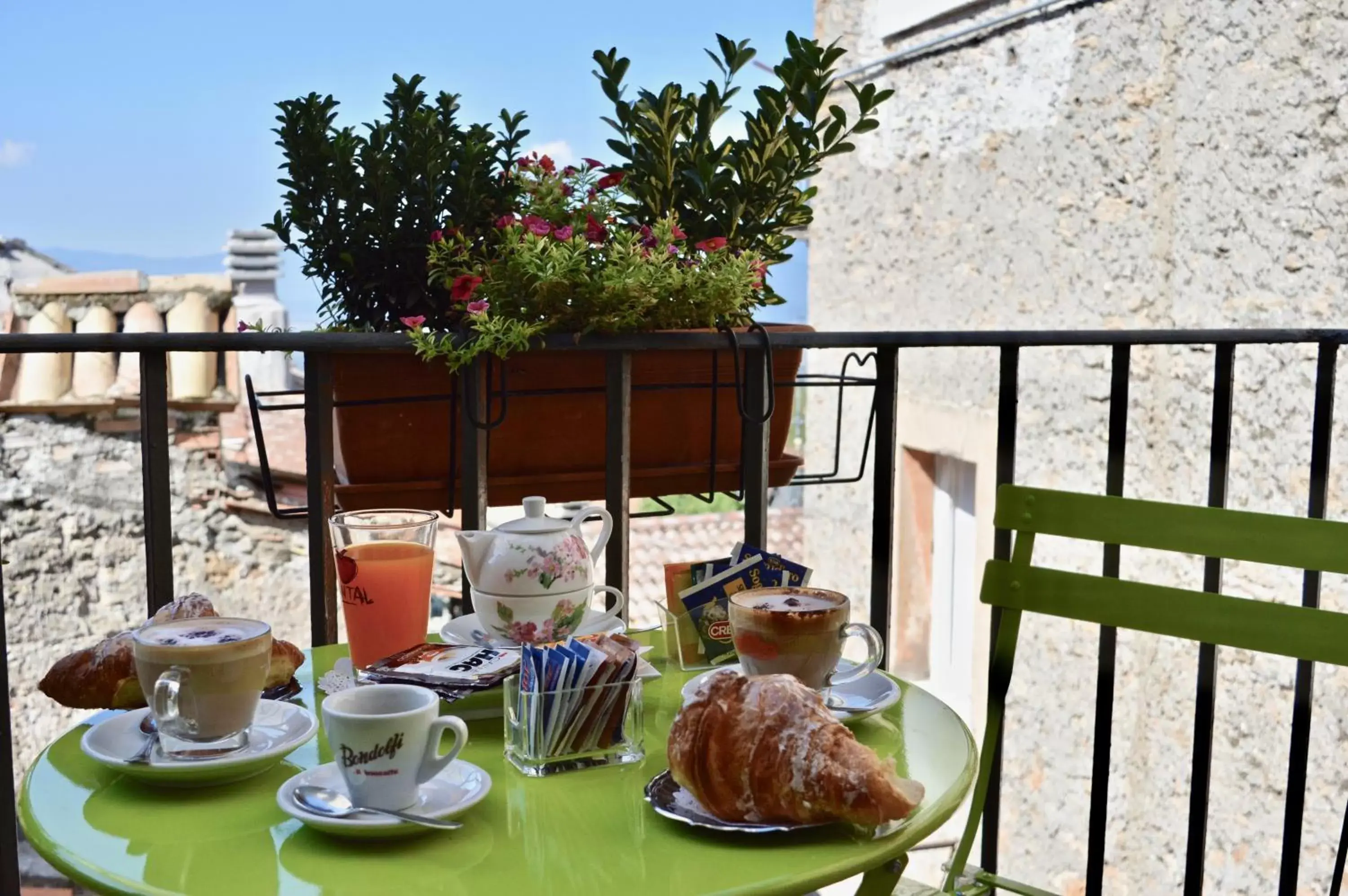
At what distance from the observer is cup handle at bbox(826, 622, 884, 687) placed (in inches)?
43.4

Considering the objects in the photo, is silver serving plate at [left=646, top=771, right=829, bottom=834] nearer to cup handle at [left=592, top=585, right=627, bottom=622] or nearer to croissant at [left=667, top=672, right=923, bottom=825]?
croissant at [left=667, top=672, right=923, bottom=825]

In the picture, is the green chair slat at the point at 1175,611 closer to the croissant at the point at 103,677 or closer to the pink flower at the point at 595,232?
the pink flower at the point at 595,232

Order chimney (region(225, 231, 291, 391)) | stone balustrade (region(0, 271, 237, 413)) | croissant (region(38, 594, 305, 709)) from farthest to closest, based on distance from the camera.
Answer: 1. chimney (region(225, 231, 291, 391))
2. stone balustrade (region(0, 271, 237, 413))
3. croissant (region(38, 594, 305, 709))

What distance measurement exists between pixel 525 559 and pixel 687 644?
18cm

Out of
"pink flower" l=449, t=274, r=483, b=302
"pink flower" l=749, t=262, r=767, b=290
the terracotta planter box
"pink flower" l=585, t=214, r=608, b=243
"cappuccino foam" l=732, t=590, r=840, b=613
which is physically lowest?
"cappuccino foam" l=732, t=590, r=840, b=613

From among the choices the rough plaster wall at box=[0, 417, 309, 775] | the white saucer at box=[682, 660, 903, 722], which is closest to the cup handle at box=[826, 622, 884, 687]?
the white saucer at box=[682, 660, 903, 722]

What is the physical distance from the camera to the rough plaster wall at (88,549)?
6902 mm

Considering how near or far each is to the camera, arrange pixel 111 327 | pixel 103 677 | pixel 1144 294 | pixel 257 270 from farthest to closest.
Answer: pixel 257 270 < pixel 111 327 < pixel 1144 294 < pixel 103 677

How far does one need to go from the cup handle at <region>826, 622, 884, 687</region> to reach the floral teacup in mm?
256

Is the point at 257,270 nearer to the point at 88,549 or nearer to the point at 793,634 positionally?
the point at 88,549

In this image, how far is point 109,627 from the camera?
7188 millimetres

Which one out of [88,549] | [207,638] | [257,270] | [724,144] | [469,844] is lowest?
[88,549]

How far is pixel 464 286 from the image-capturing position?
162cm

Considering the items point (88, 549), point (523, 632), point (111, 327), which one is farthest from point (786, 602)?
Result: point (111, 327)
